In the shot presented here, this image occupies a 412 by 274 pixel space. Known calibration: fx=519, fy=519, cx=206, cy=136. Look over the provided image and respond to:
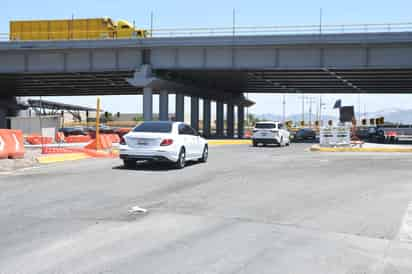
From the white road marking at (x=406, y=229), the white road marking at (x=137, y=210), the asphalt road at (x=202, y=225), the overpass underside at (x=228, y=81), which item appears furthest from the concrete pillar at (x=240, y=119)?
the white road marking at (x=137, y=210)

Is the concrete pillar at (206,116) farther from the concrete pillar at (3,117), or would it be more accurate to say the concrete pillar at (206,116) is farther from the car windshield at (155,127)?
the car windshield at (155,127)

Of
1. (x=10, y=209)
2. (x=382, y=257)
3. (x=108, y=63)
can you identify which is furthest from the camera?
(x=108, y=63)

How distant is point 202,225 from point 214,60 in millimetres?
36863

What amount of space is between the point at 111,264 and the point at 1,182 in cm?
803

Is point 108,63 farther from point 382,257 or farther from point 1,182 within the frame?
point 382,257

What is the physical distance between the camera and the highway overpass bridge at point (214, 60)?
1588 inches

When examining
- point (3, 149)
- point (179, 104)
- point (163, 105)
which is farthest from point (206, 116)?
point (3, 149)

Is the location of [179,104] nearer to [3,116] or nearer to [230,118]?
[230,118]

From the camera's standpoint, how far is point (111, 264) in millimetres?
5766

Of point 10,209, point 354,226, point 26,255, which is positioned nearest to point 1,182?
point 10,209

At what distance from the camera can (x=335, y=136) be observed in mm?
32719

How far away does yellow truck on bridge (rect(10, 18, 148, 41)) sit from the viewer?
46125 mm

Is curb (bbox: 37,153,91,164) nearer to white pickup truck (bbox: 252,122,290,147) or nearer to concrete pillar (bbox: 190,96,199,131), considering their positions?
white pickup truck (bbox: 252,122,290,147)

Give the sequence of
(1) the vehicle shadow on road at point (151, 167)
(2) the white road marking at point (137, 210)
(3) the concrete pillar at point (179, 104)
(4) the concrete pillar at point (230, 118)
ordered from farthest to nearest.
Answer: (4) the concrete pillar at point (230, 118) < (3) the concrete pillar at point (179, 104) < (1) the vehicle shadow on road at point (151, 167) < (2) the white road marking at point (137, 210)
